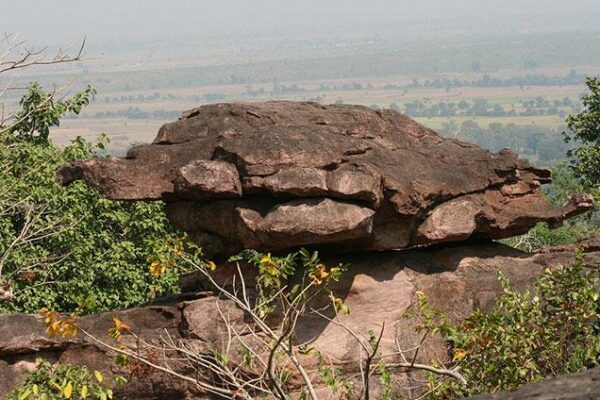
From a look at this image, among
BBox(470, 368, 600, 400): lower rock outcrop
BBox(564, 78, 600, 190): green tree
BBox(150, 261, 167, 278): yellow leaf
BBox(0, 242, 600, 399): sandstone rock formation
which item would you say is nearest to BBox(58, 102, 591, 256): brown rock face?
BBox(0, 242, 600, 399): sandstone rock formation

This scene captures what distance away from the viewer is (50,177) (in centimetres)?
2791

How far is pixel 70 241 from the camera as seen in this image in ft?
89.5

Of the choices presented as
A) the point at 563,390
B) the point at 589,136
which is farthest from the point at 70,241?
the point at 563,390

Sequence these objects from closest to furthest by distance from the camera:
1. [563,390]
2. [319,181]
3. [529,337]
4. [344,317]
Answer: [563,390], [529,337], [319,181], [344,317]

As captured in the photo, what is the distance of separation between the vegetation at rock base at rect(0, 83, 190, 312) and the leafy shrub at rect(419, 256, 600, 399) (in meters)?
11.6

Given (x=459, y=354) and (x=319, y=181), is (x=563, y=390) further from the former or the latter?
(x=319, y=181)

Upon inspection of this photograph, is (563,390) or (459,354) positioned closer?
(563,390)

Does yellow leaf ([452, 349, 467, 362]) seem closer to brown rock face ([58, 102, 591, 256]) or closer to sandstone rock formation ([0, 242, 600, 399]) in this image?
sandstone rock formation ([0, 242, 600, 399])

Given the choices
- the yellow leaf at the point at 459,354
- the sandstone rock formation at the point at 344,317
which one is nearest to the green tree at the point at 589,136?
the sandstone rock formation at the point at 344,317

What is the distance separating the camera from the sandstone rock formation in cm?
1734

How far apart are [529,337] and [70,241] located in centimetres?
1499

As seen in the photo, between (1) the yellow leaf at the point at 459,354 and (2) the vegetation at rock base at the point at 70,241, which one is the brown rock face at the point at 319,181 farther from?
(2) the vegetation at rock base at the point at 70,241

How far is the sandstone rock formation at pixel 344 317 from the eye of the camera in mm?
17344

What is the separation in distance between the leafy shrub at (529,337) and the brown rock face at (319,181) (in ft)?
7.06
